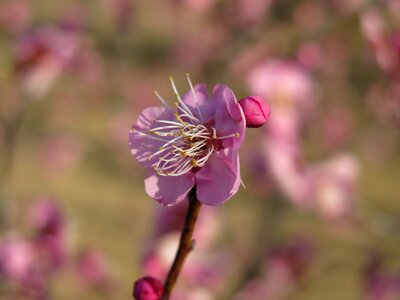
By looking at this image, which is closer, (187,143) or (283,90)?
(187,143)

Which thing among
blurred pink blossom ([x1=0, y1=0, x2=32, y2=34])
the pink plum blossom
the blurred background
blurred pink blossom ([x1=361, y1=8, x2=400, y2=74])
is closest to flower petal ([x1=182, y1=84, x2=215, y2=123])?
the pink plum blossom

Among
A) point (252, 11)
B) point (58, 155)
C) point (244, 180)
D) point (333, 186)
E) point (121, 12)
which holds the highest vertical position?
point (58, 155)

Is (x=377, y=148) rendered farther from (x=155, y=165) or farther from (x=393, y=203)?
(x=155, y=165)

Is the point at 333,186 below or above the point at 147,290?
above

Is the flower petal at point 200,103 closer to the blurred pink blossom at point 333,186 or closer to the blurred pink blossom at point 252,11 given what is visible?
the blurred pink blossom at point 333,186

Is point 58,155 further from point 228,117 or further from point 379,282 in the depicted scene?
point 228,117

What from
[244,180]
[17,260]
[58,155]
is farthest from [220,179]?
[58,155]

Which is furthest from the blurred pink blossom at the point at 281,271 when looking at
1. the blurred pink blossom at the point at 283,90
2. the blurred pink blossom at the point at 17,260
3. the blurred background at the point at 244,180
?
the blurred pink blossom at the point at 17,260
